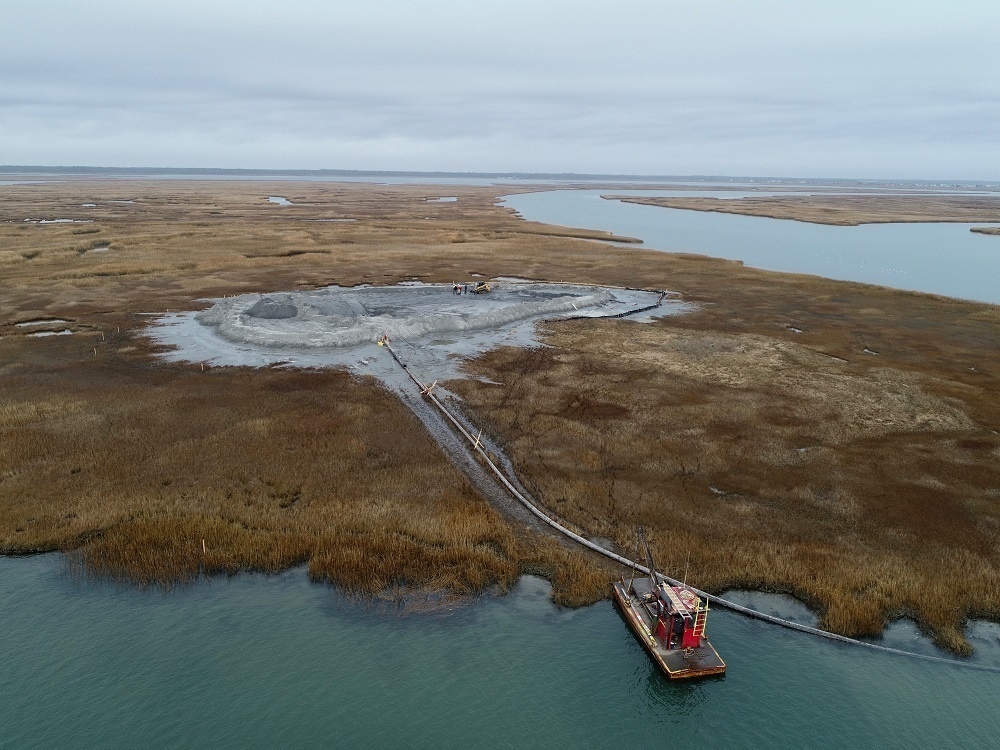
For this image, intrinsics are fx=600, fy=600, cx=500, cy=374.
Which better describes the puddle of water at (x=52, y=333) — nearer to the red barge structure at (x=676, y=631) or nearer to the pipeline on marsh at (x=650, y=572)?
the pipeline on marsh at (x=650, y=572)

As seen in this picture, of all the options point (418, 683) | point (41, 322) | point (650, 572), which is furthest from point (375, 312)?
point (418, 683)

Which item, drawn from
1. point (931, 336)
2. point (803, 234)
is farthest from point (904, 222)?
point (931, 336)

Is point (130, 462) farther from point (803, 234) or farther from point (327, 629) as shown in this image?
point (803, 234)

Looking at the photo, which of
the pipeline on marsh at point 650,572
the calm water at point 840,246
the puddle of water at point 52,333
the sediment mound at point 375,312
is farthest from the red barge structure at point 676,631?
the calm water at point 840,246

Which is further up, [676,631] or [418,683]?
[676,631]

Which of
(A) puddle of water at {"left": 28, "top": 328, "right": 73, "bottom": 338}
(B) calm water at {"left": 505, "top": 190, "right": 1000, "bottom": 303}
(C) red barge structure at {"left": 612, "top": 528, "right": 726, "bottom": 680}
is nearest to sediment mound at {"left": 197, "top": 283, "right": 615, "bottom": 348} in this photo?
(A) puddle of water at {"left": 28, "top": 328, "right": 73, "bottom": 338}

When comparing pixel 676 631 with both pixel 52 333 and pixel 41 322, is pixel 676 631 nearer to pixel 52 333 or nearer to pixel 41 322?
pixel 52 333

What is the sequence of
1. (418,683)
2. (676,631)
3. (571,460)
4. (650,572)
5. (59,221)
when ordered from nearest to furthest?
(418,683) → (676,631) → (650,572) → (571,460) → (59,221)
